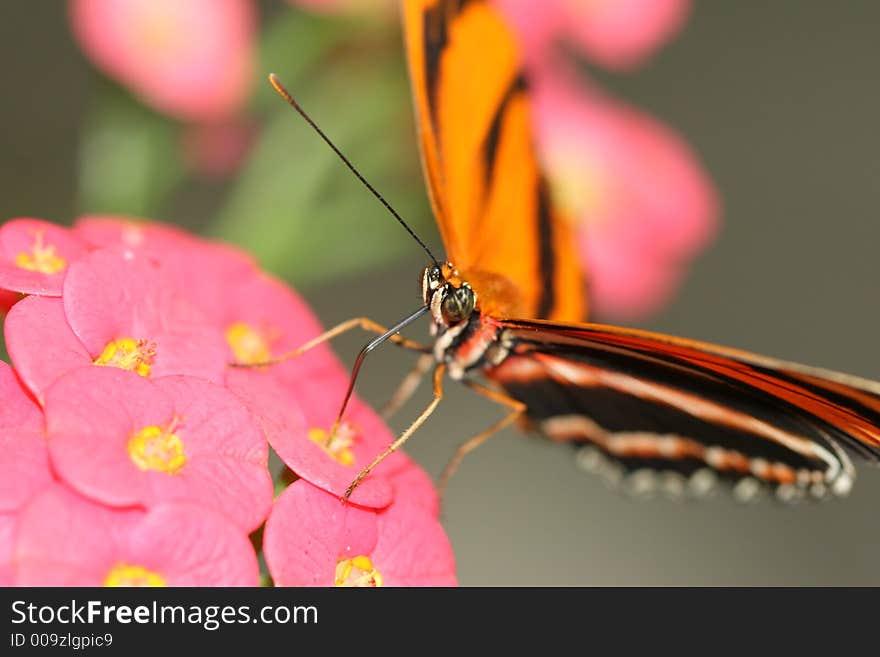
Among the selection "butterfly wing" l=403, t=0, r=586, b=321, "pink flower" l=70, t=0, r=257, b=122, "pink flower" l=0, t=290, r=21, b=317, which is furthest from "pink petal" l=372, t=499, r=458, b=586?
"pink flower" l=70, t=0, r=257, b=122

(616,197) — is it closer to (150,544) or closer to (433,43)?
(433,43)

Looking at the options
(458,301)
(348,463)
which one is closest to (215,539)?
(348,463)

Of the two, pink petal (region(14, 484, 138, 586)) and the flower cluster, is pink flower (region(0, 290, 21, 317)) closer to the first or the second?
the flower cluster

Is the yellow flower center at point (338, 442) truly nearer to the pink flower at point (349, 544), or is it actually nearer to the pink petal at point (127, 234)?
the pink flower at point (349, 544)

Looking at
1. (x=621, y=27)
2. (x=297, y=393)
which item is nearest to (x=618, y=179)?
(x=621, y=27)

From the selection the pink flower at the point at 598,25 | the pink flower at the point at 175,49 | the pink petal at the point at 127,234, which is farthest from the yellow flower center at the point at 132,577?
the pink flower at the point at 598,25

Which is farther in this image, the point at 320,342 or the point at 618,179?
the point at 618,179
